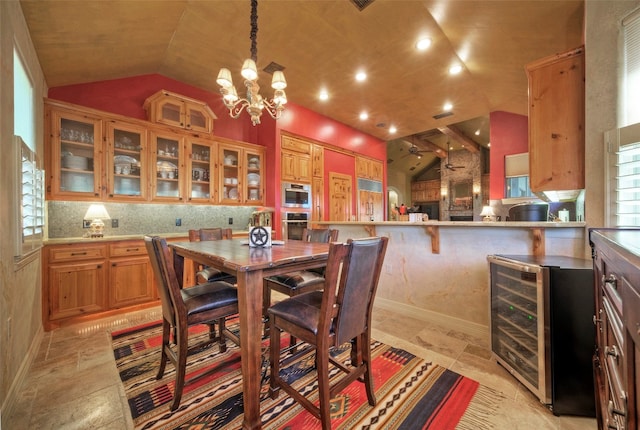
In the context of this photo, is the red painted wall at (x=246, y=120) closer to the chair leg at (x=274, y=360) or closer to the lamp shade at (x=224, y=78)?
the lamp shade at (x=224, y=78)

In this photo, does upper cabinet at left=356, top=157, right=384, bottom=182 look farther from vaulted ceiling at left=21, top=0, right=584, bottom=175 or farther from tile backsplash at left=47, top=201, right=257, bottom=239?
tile backsplash at left=47, top=201, right=257, bottom=239

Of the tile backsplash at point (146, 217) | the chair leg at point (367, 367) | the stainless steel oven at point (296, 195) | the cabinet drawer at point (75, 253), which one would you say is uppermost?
the stainless steel oven at point (296, 195)

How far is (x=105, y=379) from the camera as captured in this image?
1.78 meters

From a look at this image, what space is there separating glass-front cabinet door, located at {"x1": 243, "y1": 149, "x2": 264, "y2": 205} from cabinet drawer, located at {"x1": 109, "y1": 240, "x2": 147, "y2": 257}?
1645 mm

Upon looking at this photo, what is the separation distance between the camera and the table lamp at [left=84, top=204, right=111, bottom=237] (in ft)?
10.2

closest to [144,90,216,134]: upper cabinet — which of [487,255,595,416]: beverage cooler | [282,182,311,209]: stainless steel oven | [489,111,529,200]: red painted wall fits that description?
[282,182,311,209]: stainless steel oven

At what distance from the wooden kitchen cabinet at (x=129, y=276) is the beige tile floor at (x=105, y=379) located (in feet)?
1.11

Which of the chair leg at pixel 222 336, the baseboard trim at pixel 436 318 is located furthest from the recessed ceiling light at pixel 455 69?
the chair leg at pixel 222 336

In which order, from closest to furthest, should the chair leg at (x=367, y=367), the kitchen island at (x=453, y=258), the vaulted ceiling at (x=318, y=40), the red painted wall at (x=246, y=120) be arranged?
1. the chair leg at (x=367, y=367)
2. the kitchen island at (x=453, y=258)
3. the vaulted ceiling at (x=318, y=40)
4. the red painted wall at (x=246, y=120)

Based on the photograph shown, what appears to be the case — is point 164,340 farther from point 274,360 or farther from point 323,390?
point 323,390

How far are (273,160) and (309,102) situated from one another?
4.35 ft

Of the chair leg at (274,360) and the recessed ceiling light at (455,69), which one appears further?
the recessed ceiling light at (455,69)

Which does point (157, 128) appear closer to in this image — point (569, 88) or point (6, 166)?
point (6, 166)

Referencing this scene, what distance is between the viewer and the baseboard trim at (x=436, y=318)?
236cm
